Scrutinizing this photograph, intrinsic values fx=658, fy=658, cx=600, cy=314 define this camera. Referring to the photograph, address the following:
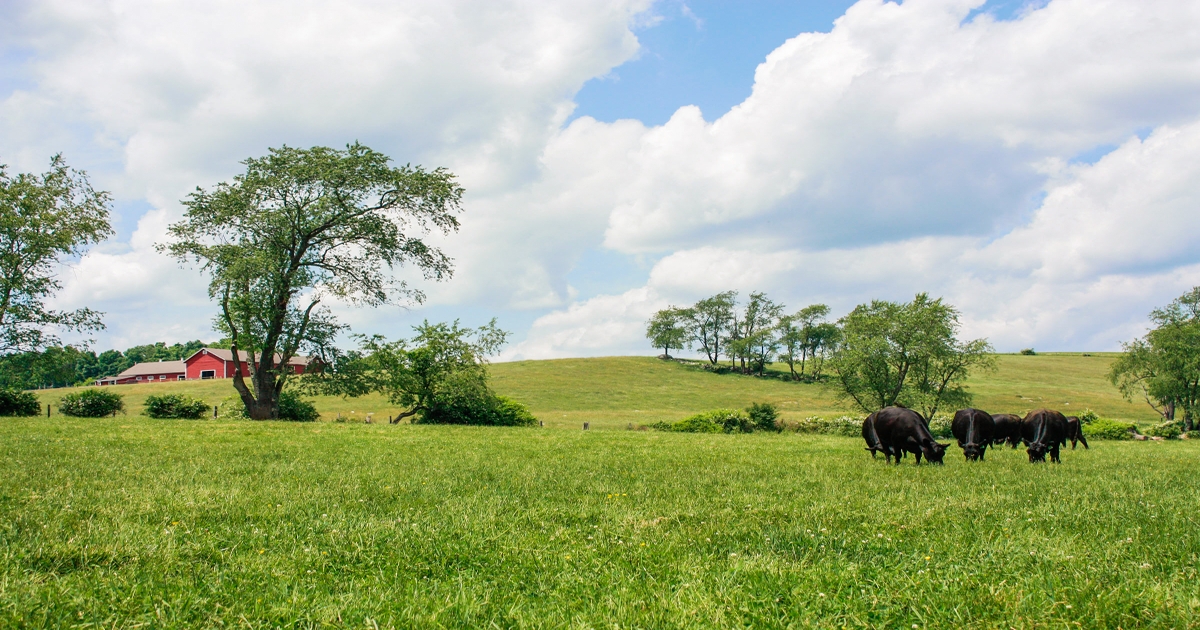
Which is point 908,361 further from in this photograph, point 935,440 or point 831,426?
point 935,440

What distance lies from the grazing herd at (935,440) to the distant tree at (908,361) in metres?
26.0

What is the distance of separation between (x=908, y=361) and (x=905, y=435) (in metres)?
36.5

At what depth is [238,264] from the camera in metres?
35.0

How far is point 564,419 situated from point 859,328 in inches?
1034

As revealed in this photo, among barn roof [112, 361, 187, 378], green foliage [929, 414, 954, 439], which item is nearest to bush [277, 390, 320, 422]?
green foliage [929, 414, 954, 439]

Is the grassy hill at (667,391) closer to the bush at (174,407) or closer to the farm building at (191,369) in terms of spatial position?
the bush at (174,407)

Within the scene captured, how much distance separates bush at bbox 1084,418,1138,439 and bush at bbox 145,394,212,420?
58.4m

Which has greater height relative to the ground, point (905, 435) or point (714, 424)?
point (905, 435)

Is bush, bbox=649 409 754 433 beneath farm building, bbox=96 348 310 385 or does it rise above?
beneath

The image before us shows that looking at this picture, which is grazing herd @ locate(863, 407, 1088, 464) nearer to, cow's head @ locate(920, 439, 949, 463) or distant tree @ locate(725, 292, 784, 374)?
cow's head @ locate(920, 439, 949, 463)

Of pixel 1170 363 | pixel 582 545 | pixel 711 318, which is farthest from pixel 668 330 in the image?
pixel 582 545

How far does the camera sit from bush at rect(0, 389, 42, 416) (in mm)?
38188

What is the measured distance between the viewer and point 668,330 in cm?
13250

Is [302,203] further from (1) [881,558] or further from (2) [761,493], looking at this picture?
(1) [881,558]
